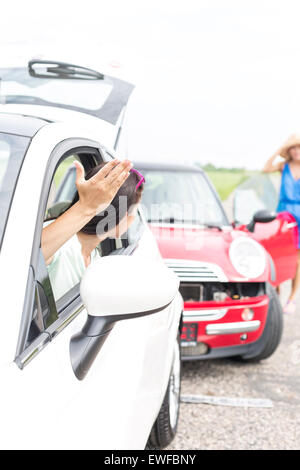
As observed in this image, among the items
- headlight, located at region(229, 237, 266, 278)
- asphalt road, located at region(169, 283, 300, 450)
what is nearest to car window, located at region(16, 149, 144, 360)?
headlight, located at region(229, 237, 266, 278)

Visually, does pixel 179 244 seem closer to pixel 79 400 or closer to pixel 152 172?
pixel 152 172

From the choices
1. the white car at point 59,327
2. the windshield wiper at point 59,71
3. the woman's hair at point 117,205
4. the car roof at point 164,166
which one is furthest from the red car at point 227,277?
the white car at point 59,327

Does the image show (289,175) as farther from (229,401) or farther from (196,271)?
(229,401)

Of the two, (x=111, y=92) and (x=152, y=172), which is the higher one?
(x=111, y=92)

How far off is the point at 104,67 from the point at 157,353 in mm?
Answer: 1964

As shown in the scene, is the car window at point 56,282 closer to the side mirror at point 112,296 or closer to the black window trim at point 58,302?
the black window trim at point 58,302

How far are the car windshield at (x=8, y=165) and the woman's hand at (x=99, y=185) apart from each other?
0.73 ft

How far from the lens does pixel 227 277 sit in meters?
3.86

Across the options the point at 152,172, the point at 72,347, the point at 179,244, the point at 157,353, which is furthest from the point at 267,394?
the point at 72,347

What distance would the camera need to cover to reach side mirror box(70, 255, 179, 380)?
132 centimetres

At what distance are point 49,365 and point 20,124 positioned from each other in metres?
0.83

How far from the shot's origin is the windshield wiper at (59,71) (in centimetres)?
316

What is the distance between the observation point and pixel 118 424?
1525 mm

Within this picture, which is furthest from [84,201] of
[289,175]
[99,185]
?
[289,175]
